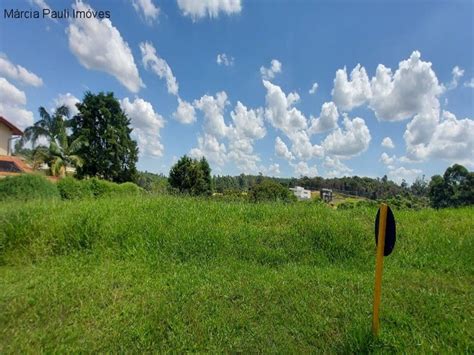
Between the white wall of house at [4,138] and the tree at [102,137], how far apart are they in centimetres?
635

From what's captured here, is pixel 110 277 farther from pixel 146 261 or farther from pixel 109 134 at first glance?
pixel 109 134

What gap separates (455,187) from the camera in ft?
114

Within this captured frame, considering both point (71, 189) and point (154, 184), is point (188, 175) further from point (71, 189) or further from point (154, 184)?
point (71, 189)

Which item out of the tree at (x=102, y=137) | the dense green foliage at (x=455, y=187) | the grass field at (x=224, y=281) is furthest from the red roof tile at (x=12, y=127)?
the dense green foliage at (x=455, y=187)

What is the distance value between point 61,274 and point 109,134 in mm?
30897

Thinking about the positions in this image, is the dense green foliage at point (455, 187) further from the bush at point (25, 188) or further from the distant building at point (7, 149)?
the distant building at point (7, 149)

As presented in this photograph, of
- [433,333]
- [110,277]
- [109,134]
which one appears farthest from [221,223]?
[109,134]

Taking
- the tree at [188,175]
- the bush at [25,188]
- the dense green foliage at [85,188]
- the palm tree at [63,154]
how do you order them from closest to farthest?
the bush at [25,188] < the dense green foliage at [85,188] < the palm tree at [63,154] < the tree at [188,175]

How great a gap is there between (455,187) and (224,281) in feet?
140

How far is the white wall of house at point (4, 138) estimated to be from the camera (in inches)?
967

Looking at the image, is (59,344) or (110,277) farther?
(110,277)

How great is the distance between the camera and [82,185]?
1614cm

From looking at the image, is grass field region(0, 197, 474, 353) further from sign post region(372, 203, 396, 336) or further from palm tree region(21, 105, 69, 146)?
palm tree region(21, 105, 69, 146)

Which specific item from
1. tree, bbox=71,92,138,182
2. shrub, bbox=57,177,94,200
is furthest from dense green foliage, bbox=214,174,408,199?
shrub, bbox=57,177,94,200
